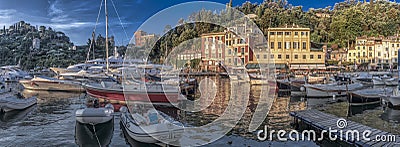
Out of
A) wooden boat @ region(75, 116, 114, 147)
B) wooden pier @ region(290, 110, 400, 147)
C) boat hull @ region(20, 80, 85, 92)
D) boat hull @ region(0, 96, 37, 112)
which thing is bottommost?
wooden boat @ region(75, 116, 114, 147)

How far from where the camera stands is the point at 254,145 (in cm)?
1151

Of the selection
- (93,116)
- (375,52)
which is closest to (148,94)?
(93,116)

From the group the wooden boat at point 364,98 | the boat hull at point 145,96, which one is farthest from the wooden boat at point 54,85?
the wooden boat at point 364,98

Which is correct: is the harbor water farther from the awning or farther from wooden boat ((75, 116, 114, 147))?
the awning

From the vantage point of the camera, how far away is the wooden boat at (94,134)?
464 inches

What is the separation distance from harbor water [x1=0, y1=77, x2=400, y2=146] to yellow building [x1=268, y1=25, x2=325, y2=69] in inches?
1415

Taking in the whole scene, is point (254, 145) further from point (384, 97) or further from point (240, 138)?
point (384, 97)

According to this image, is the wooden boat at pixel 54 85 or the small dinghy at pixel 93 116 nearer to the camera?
the small dinghy at pixel 93 116

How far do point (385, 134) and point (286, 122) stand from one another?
536 cm

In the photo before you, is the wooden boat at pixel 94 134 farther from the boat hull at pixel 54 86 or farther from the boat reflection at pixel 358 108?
the boat hull at pixel 54 86

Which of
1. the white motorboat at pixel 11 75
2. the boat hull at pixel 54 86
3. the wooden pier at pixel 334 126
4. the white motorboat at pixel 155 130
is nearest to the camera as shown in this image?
the wooden pier at pixel 334 126

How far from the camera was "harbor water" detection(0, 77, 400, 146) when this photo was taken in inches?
473

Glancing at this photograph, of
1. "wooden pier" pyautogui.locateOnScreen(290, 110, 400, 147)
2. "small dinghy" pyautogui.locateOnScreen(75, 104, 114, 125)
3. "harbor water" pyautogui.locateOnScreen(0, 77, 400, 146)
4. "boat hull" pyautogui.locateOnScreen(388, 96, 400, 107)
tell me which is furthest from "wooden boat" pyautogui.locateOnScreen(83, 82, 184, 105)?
"boat hull" pyautogui.locateOnScreen(388, 96, 400, 107)

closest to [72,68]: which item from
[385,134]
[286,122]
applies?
[286,122]
